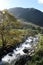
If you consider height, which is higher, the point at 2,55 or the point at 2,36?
the point at 2,36

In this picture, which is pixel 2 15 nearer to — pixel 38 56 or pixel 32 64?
pixel 38 56

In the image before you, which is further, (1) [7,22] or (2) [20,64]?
(1) [7,22]

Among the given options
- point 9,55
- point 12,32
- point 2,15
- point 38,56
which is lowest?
point 9,55

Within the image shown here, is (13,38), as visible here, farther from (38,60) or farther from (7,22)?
(38,60)

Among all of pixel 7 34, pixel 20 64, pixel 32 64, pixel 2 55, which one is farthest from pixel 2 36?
pixel 32 64

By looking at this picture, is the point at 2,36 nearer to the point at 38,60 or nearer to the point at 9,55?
the point at 9,55

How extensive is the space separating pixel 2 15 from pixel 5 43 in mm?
5200

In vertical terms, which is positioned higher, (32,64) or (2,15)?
(2,15)

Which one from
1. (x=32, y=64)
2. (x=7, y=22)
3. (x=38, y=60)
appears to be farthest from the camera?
(x=7, y=22)

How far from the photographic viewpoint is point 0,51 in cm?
3241

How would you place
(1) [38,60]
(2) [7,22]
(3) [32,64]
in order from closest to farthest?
(3) [32,64] → (1) [38,60] → (2) [7,22]

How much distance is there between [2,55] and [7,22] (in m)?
6.07

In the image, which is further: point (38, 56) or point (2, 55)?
point (2, 55)

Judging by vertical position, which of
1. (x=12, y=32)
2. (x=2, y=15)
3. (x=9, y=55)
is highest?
(x=2, y=15)
